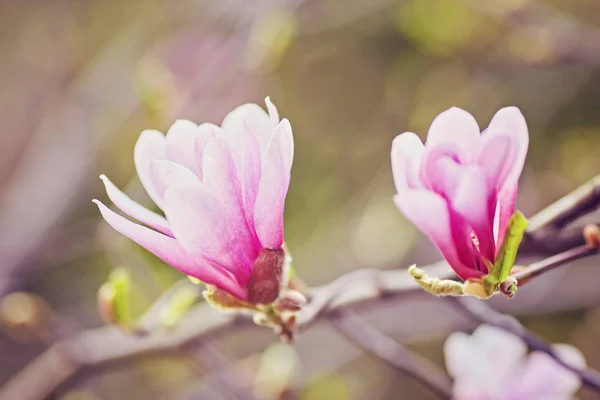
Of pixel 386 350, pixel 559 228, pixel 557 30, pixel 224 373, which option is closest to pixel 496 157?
pixel 559 228

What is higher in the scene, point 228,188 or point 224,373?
point 228,188

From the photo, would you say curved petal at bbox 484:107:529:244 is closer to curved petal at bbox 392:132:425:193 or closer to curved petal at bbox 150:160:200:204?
curved petal at bbox 392:132:425:193

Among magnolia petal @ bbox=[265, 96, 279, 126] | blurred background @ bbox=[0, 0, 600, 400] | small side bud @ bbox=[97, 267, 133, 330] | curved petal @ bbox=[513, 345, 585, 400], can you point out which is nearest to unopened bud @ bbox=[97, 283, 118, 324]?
small side bud @ bbox=[97, 267, 133, 330]

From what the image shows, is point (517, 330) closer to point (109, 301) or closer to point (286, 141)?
point (286, 141)

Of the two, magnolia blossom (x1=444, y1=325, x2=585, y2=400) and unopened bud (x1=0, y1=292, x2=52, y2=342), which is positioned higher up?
unopened bud (x1=0, y1=292, x2=52, y2=342)

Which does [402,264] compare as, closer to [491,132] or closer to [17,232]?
[17,232]

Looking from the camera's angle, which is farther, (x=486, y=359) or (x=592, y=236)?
(x=486, y=359)

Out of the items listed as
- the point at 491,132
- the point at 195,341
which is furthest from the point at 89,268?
the point at 491,132

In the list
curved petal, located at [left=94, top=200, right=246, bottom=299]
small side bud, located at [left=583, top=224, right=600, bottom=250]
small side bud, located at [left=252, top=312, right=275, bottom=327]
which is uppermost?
curved petal, located at [left=94, top=200, right=246, bottom=299]
